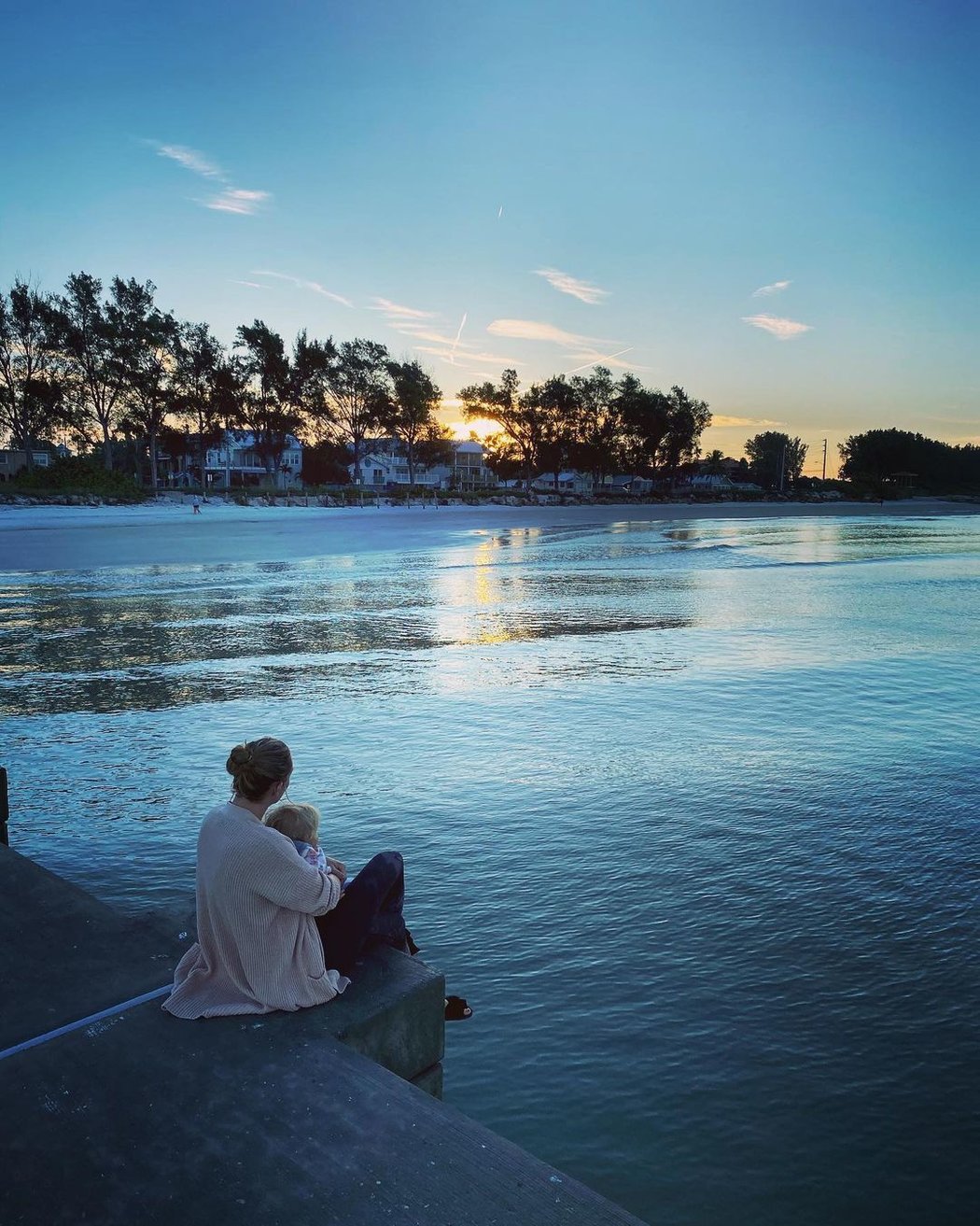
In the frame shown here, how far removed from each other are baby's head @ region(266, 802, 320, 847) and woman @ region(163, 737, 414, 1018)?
193 millimetres

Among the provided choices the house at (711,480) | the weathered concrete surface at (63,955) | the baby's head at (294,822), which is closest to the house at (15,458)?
the weathered concrete surface at (63,955)

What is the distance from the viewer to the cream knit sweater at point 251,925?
337 centimetres

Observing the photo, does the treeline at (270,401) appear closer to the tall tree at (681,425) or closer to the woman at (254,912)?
the tall tree at (681,425)

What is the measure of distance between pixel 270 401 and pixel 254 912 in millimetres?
88676

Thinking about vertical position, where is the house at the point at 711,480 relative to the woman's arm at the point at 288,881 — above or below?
above

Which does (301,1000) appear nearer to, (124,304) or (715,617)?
(715,617)

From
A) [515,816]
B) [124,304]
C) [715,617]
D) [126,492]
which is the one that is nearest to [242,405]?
[124,304]

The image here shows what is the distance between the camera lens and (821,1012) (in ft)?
13.7

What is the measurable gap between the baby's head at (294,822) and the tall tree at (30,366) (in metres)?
70.6

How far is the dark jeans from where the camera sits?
3.63 meters

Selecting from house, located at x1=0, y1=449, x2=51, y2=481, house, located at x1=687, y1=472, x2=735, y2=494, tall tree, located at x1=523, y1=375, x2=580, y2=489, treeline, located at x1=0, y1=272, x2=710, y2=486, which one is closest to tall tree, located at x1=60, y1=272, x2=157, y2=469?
treeline, located at x1=0, y1=272, x2=710, y2=486

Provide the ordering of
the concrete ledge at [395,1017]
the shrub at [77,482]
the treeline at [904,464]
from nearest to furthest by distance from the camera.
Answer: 1. the concrete ledge at [395,1017]
2. the shrub at [77,482]
3. the treeline at [904,464]

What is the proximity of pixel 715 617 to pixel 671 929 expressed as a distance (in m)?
12.2

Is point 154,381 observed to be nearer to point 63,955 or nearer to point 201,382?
point 201,382
